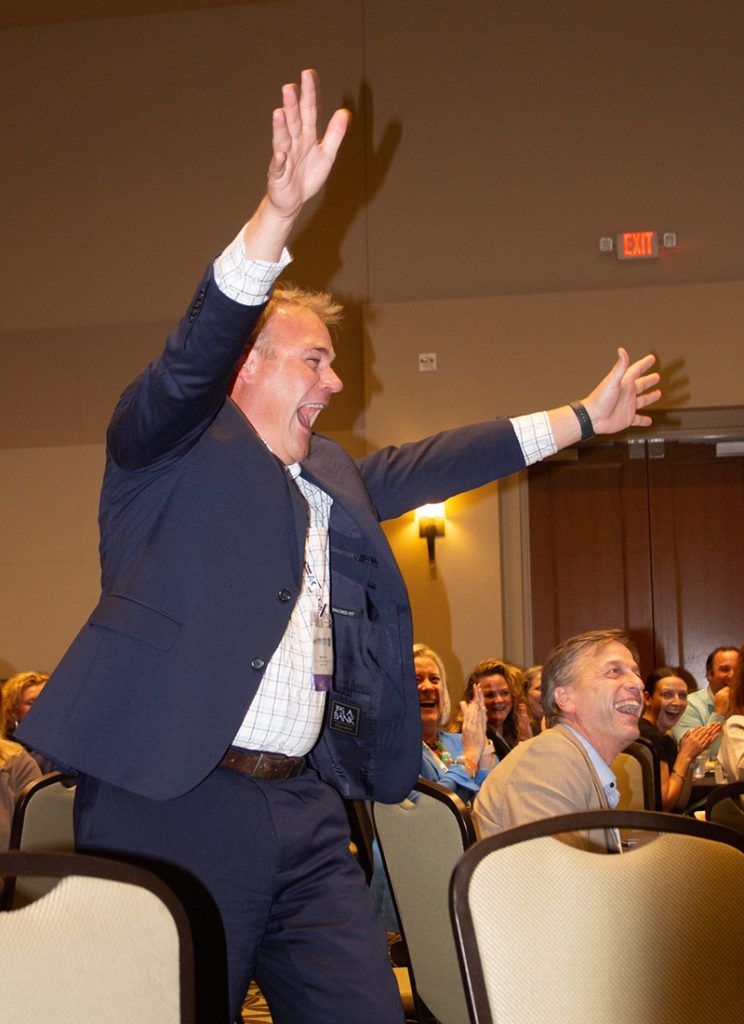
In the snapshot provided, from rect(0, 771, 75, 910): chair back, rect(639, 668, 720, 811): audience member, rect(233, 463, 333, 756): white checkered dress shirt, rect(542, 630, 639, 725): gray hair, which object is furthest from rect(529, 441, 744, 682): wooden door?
rect(233, 463, 333, 756): white checkered dress shirt

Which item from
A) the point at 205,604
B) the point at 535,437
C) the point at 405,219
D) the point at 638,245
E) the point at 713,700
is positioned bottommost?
the point at 713,700

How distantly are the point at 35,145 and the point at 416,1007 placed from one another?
749 centimetres

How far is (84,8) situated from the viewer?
863cm

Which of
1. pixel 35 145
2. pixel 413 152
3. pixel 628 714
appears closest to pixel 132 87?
pixel 35 145

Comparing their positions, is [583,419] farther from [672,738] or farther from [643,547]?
[643,547]

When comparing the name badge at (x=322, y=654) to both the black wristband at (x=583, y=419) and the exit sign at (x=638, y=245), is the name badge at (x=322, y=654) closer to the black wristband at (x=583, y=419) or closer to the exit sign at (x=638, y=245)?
the black wristband at (x=583, y=419)

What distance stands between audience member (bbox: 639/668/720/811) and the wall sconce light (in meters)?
1.77

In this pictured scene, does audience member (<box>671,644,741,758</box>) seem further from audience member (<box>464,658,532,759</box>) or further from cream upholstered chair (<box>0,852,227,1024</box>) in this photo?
cream upholstered chair (<box>0,852,227,1024</box>)

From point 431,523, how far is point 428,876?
5050 millimetres

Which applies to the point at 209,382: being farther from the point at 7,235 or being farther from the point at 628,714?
the point at 7,235

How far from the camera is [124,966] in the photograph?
4.66ft

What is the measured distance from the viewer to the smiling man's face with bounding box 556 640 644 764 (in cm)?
312

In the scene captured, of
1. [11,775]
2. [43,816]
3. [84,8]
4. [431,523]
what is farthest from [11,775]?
[84,8]

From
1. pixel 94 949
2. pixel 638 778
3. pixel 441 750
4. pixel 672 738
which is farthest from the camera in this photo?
pixel 672 738
